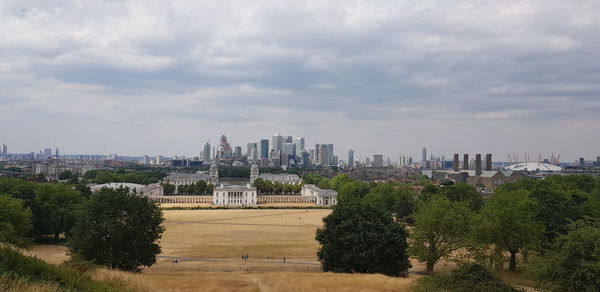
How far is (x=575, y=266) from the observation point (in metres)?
20.6

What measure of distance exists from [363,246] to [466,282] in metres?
10.0

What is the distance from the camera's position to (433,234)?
31.4 m

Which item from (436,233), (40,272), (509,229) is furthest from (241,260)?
(40,272)

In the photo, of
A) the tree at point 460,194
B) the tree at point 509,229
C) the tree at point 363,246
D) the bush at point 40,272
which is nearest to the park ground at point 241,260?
the tree at point 363,246

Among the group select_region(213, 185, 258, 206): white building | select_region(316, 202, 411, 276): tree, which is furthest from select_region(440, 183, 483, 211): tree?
select_region(213, 185, 258, 206): white building

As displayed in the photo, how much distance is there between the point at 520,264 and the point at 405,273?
9.68 meters

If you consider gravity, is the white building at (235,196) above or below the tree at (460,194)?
below

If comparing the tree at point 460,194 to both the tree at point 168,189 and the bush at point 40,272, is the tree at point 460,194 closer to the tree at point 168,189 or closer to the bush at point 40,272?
the bush at point 40,272

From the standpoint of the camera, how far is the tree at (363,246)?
2891 centimetres

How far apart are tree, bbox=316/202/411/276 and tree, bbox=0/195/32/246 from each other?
70.2ft

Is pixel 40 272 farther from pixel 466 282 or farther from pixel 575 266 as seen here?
pixel 575 266

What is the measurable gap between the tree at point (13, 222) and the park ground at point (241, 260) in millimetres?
2377

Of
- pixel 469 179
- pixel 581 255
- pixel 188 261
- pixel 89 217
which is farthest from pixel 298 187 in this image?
pixel 581 255

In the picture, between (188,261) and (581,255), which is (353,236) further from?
(188,261)
